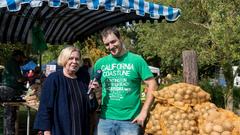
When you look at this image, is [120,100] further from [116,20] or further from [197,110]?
[116,20]

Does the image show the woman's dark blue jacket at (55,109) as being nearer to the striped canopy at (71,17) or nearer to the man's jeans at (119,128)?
the man's jeans at (119,128)

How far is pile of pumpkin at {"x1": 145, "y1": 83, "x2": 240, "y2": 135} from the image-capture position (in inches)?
189

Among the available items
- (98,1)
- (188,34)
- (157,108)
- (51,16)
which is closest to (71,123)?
(157,108)

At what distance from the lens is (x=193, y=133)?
4.98 m

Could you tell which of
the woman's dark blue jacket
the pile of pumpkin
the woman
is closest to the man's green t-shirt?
the woman

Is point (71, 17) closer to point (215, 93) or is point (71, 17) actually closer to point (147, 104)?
point (147, 104)

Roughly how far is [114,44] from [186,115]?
1353 millimetres

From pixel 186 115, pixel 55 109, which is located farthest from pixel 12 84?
pixel 55 109

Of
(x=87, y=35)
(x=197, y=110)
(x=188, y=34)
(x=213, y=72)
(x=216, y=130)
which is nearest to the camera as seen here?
(x=216, y=130)

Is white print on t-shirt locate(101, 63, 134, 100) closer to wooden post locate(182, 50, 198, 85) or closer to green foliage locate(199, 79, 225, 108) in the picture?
wooden post locate(182, 50, 198, 85)

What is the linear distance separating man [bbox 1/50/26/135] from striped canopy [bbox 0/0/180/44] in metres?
0.80

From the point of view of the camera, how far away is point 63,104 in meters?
4.14

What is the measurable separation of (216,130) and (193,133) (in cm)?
35

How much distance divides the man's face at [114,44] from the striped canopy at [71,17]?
4.28 feet
